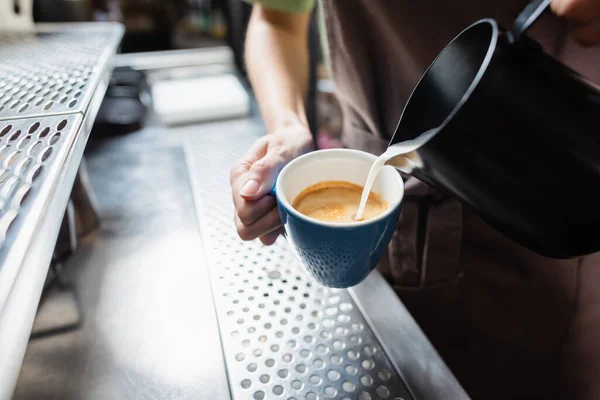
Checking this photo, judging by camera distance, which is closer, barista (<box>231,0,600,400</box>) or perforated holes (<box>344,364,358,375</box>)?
perforated holes (<box>344,364,358,375</box>)

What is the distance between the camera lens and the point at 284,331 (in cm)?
57

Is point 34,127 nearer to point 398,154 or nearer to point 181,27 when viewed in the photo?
point 398,154

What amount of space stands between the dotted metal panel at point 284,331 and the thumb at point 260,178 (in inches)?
6.2

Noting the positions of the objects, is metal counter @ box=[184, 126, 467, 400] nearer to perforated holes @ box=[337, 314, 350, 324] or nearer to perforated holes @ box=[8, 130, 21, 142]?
perforated holes @ box=[337, 314, 350, 324]

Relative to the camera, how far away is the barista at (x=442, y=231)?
646 millimetres

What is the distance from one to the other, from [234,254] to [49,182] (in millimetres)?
306

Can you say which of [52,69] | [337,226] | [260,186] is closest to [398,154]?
[337,226]

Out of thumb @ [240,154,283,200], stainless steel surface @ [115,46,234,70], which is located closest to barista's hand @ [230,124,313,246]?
thumb @ [240,154,283,200]

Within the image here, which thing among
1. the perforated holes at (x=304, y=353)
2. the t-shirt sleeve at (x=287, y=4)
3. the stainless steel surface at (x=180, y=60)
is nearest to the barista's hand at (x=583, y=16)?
the perforated holes at (x=304, y=353)

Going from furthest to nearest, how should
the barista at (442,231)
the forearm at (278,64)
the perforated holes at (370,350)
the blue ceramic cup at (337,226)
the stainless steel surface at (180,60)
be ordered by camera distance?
the stainless steel surface at (180,60)
the forearm at (278,64)
the barista at (442,231)
the perforated holes at (370,350)
the blue ceramic cup at (337,226)

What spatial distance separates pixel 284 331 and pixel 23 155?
358mm

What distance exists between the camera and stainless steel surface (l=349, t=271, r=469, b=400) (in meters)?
0.51

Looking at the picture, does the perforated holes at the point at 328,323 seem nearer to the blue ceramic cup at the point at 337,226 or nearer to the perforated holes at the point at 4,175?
the blue ceramic cup at the point at 337,226

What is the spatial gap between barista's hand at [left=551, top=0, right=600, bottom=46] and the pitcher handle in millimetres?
82
